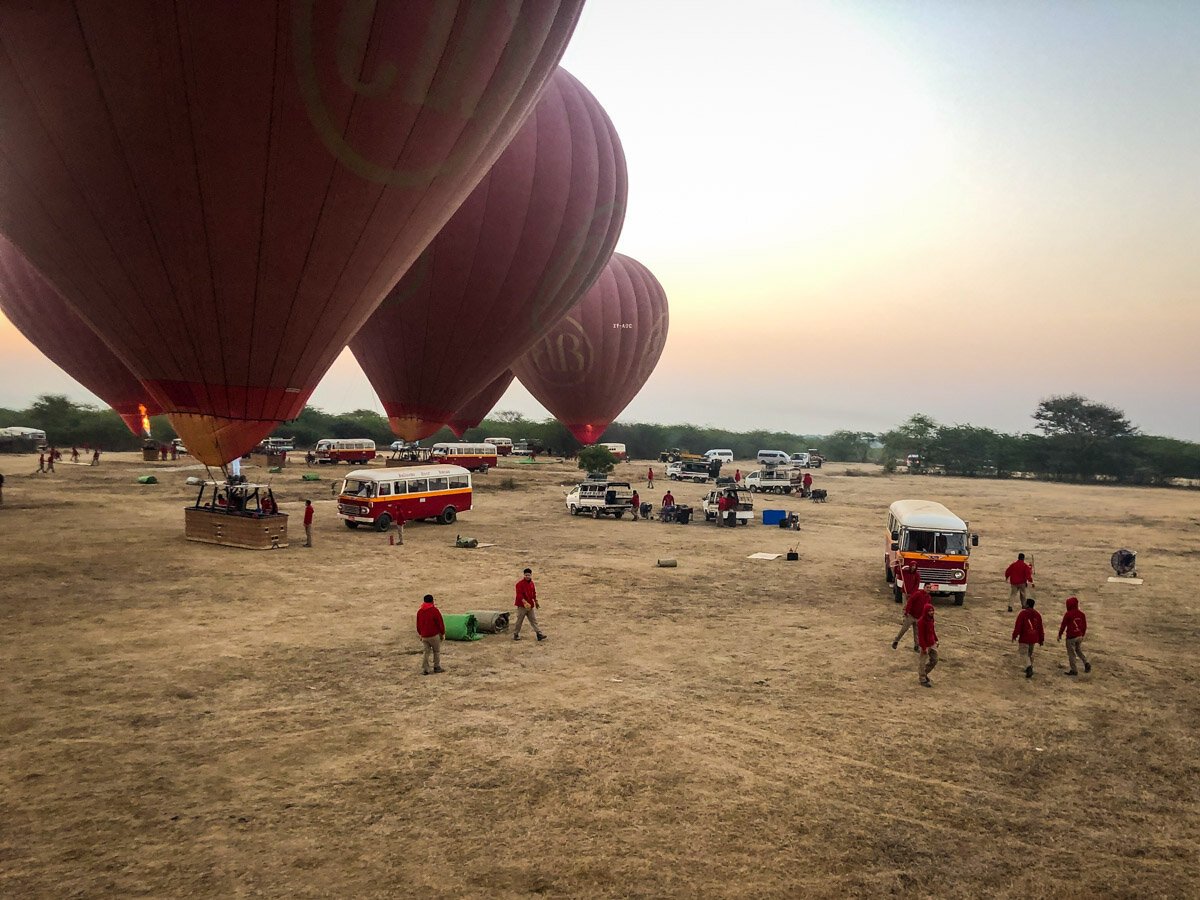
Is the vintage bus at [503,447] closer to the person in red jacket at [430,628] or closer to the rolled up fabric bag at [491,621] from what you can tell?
the rolled up fabric bag at [491,621]

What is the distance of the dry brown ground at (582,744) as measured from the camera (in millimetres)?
7215

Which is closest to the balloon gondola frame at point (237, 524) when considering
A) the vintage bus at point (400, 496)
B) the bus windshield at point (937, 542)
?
the vintage bus at point (400, 496)

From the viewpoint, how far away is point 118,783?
862 cm

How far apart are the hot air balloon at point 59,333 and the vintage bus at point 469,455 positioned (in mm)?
22706

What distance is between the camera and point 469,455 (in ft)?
215

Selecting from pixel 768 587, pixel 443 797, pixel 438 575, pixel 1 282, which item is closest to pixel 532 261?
pixel 438 575

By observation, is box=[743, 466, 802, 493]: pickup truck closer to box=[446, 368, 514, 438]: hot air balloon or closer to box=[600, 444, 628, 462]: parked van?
box=[446, 368, 514, 438]: hot air balloon

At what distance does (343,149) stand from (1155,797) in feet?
52.3

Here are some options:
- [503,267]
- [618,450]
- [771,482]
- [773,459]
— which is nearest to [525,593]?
[503,267]

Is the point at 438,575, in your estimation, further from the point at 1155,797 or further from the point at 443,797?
the point at 1155,797

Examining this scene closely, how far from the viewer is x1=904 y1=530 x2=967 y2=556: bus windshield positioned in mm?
18469

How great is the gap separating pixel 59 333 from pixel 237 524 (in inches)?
1076

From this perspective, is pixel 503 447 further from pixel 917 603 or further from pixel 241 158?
pixel 917 603

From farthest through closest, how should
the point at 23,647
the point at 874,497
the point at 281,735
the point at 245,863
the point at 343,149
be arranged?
1. the point at 874,497
2. the point at 343,149
3. the point at 23,647
4. the point at 281,735
5. the point at 245,863
